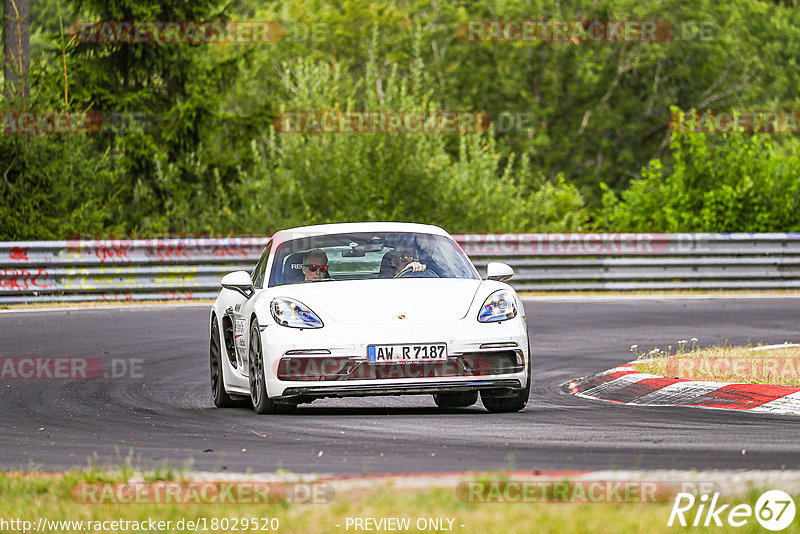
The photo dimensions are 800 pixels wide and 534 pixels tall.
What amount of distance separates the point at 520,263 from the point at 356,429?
14.8 m

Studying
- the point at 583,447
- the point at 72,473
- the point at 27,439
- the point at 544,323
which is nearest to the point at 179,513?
the point at 72,473

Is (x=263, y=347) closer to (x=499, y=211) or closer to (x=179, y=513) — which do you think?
(x=179, y=513)

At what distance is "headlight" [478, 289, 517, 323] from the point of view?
9516mm

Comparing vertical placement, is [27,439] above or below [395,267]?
below

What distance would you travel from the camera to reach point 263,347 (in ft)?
31.2

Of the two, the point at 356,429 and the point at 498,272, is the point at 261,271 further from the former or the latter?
the point at 356,429

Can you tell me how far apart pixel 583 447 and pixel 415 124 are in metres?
20.7
